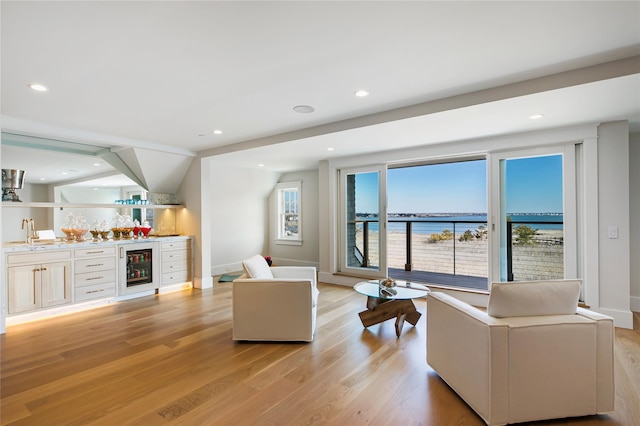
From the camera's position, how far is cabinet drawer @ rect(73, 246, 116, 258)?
163 inches

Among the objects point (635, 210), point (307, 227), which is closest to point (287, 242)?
point (307, 227)

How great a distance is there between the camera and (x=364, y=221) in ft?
18.1

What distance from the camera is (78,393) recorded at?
87.5 inches

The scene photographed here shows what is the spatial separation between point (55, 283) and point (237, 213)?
3.38m

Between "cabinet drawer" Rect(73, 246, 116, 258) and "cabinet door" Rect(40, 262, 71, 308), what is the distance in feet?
0.54

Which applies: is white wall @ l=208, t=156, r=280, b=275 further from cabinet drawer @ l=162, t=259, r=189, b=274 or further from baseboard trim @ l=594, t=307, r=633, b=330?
baseboard trim @ l=594, t=307, r=633, b=330

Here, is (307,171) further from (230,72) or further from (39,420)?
(39,420)

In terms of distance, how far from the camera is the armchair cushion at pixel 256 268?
320 centimetres

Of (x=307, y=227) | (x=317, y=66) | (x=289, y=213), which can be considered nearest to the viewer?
(x=317, y=66)

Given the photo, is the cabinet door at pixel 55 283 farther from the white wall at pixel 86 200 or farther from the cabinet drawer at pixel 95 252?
the white wall at pixel 86 200

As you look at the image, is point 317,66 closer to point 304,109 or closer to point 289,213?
point 304,109

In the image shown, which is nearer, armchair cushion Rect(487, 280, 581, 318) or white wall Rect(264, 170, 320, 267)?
armchair cushion Rect(487, 280, 581, 318)

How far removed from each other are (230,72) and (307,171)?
4.56 metres

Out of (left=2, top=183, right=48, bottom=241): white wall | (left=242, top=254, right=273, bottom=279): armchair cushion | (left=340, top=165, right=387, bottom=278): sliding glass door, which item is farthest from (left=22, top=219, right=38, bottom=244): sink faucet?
(left=340, top=165, right=387, bottom=278): sliding glass door
